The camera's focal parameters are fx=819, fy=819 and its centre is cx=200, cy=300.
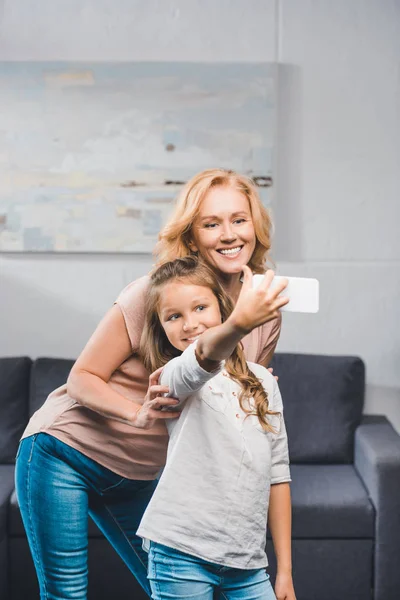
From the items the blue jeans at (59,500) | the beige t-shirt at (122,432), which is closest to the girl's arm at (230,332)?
the beige t-shirt at (122,432)

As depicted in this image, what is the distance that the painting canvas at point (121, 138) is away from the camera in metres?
3.45

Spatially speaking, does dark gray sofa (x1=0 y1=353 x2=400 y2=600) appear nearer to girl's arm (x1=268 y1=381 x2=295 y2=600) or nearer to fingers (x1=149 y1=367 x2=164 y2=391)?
girl's arm (x1=268 y1=381 x2=295 y2=600)

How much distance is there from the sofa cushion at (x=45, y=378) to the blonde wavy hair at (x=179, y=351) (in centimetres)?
163

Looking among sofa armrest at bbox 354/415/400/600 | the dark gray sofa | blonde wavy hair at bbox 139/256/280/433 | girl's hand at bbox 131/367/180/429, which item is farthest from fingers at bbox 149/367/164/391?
sofa armrest at bbox 354/415/400/600

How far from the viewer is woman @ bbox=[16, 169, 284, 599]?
167 centimetres

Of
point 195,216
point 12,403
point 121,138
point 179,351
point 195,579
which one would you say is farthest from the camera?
point 121,138

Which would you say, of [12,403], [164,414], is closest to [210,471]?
[164,414]

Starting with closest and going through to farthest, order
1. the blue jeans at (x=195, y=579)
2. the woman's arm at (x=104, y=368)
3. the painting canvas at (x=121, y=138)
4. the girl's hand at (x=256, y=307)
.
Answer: the girl's hand at (x=256, y=307)
the blue jeans at (x=195, y=579)
the woman's arm at (x=104, y=368)
the painting canvas at (x=121, y=138)

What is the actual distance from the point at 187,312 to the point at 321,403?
1836 mm

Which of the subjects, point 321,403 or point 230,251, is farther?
point 321,403

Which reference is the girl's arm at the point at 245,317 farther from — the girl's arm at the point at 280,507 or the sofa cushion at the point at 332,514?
the sofa cushion at the point at 332,514

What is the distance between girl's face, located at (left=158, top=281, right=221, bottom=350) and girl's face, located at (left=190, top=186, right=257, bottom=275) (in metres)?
0.20

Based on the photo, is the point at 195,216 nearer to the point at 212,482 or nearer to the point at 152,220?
the point at 212,482

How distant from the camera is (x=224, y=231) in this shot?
1.71m
